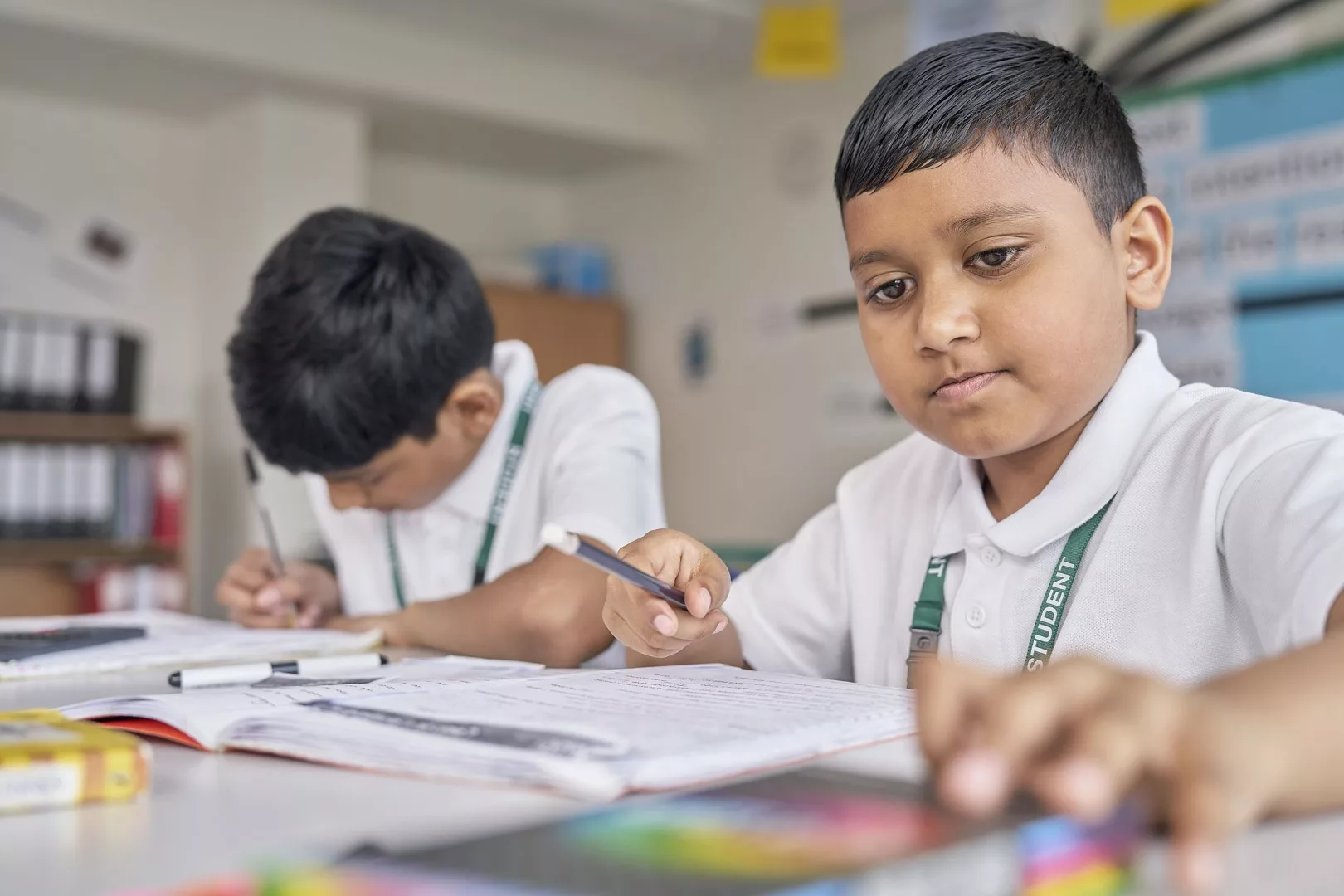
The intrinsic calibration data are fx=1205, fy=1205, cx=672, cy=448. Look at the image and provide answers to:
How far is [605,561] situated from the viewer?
0.70 meters

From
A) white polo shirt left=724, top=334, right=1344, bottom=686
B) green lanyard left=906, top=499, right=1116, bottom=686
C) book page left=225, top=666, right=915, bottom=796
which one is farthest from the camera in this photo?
green lanyard left=906, top=499, right=1116, bottom=686

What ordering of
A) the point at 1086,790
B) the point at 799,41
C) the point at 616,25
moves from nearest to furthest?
the point at 1086,790 → the point at 799,41 → the point at 616,25

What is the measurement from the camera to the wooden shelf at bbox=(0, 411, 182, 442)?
3656 mm

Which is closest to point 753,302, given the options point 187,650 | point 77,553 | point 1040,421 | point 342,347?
point 77,553

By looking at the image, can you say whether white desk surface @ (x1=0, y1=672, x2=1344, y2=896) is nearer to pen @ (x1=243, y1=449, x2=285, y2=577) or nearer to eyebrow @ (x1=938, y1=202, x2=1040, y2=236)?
eyebrow @ (x1=938, y1=202, x2=1040, y2=236)

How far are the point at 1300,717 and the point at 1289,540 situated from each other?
9.5 inches

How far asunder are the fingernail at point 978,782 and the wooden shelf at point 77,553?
3857 mm

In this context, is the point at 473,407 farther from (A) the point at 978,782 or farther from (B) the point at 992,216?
(A) the point at 978,782

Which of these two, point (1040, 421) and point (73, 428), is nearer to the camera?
point (1040, 421)

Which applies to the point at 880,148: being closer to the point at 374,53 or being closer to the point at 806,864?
the point at 806,864

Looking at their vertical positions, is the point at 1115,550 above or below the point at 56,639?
above

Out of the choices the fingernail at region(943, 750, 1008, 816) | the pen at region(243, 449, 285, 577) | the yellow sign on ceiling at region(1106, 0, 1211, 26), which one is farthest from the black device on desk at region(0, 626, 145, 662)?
the yellow sign on ceiling at region(1106, 0, 1211, 26)

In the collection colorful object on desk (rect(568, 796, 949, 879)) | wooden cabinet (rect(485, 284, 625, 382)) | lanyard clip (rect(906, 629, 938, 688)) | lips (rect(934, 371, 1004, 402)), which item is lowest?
colorful object on desk (rect(568, 796, 949, 879))

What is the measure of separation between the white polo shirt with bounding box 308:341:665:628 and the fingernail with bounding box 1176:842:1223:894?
1.03m
